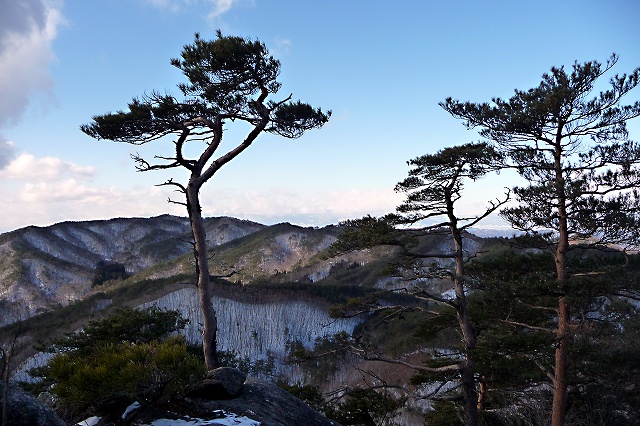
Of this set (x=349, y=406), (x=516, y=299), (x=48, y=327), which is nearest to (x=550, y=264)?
(x=516, y=299)

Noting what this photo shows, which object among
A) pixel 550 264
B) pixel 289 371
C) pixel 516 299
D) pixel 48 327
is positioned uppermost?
pixel 550 264

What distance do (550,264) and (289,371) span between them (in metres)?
52.0

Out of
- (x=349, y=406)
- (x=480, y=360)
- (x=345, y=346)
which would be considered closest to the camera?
(x=480, y=360)

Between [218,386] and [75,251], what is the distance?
6227 inches

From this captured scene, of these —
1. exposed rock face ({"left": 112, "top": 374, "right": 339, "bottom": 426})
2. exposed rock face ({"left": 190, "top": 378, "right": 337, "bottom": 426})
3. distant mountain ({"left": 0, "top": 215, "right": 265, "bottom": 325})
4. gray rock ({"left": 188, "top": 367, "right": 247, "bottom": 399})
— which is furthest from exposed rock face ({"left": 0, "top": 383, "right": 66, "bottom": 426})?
distant mountain ({"left": 0, "top": 215, "right": 265, "bottom": 325})

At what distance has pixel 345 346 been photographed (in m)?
13.1

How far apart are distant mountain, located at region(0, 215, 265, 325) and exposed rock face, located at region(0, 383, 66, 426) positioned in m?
91.0

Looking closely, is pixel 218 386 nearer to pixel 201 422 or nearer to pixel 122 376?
pixel 201 422

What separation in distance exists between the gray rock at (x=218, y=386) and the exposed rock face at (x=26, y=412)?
2.03m

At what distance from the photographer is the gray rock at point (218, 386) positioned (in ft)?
22.2

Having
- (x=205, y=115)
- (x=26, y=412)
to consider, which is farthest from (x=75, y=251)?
(x=26, y=412)

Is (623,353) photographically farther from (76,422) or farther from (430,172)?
(76,422)

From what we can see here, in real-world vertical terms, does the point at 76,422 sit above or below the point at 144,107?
below

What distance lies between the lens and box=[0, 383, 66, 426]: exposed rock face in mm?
4527
